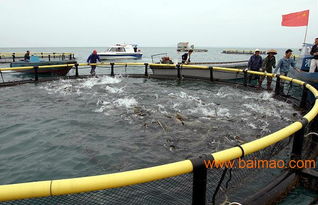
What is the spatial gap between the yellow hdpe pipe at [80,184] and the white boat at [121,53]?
40847 mm

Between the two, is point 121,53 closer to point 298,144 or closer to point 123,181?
point 298,144

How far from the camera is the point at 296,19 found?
14422 millimetres

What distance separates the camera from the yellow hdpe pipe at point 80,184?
1818 millimetres

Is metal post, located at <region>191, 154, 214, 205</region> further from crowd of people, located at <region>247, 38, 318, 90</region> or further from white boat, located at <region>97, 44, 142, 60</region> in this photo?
white boat, located at <region>97, 44, 142, 60</region>

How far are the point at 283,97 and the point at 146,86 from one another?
7.18 metres

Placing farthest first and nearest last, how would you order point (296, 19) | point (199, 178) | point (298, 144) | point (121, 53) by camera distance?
point (121, 53), point (296, 19), point (298, 144), point (199, 178)

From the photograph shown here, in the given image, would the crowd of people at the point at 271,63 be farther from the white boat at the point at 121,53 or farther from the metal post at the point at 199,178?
the white boat at the point at 121,53

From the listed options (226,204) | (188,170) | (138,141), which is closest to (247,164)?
(226,204)

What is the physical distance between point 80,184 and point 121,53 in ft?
→ 139

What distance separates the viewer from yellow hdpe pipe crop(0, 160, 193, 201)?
5.96ft

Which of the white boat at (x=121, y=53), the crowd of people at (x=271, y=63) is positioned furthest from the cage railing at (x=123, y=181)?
the white boat at (x=121, y=53)

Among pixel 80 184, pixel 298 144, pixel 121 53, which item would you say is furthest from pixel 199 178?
pixel 121 53

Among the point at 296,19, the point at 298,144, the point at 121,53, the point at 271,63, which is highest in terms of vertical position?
the point at 296,19

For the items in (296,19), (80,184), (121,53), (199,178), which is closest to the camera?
(80,184)
